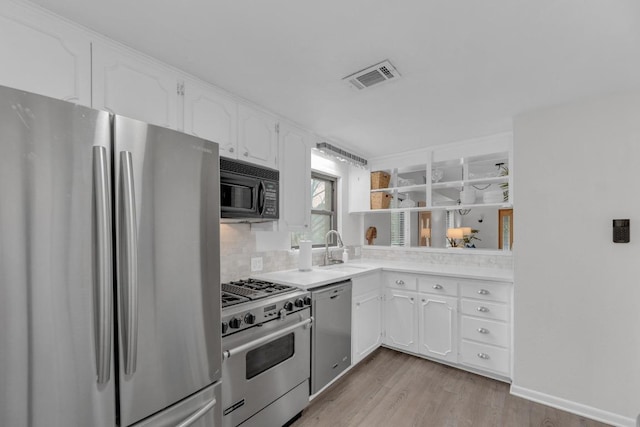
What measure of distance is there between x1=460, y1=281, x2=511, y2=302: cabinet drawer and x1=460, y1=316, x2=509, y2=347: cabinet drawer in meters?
0.21

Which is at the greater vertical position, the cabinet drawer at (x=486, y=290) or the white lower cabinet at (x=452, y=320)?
A: the cabinet drawer at (x=486, y=290)

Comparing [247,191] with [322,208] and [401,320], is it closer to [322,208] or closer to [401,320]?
[322,208]

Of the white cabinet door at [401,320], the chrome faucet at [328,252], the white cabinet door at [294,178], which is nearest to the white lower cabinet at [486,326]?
the white cabinet door at [401,320]

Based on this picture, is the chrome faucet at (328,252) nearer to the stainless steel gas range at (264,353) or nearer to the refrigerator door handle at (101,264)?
the stainless steel gas range at (264,353)

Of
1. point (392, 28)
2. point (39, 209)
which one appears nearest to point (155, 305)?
point (39, 209)

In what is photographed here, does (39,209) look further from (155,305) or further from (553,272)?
(553,272)

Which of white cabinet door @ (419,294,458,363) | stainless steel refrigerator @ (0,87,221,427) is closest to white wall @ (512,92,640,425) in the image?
white cabinet door @ (419,294,458,363)

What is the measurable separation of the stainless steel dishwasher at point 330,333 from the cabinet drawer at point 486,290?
1119mm

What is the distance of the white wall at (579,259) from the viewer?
6.75 feet

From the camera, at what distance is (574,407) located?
2.19 metres

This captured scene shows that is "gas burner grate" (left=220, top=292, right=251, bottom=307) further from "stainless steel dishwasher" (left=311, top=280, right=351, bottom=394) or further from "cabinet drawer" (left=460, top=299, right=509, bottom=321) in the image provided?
"cabinet drawer" (left=460, top=299, right=509, bottom=321)

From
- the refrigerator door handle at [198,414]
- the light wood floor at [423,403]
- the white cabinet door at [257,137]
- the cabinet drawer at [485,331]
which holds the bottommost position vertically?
the light wood floor at [423,403]

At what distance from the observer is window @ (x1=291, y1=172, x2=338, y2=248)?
3.54 meters

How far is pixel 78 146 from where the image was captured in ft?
3.26
